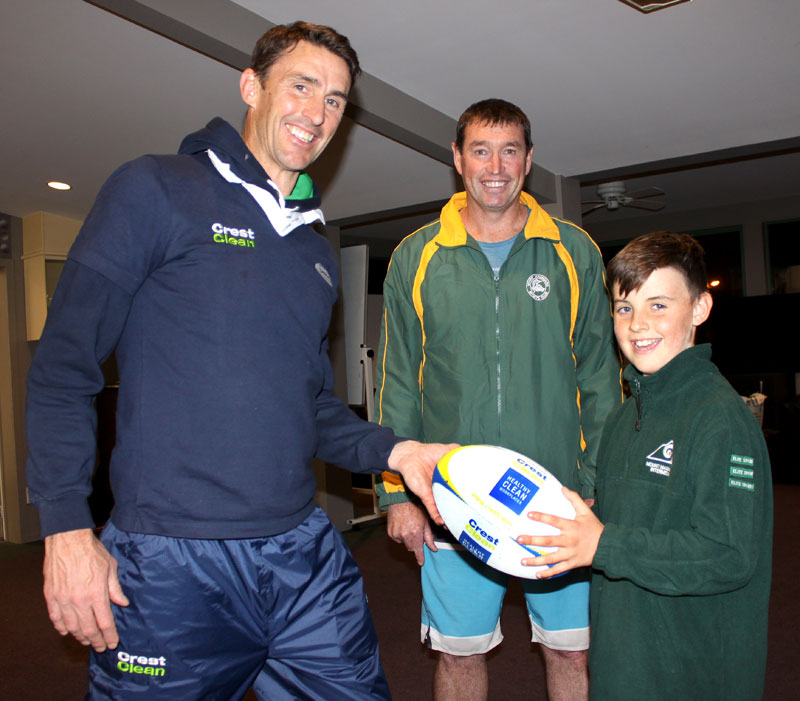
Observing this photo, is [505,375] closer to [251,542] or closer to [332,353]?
[251,542]

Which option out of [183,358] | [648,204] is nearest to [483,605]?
[183,358]

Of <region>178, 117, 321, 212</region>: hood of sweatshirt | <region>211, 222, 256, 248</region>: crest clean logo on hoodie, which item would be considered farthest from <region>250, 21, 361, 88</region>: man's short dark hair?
<region>211, 222, 256, 248</region>: crest clean logo on hoodie

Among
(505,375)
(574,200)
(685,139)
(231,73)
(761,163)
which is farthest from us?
(761,163)

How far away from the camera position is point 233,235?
1.23m

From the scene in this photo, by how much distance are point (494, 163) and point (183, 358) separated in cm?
108

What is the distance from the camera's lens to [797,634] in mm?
3049

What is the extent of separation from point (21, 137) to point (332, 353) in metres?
2.48

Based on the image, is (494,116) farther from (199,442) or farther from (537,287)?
(199,442)

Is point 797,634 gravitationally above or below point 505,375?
below

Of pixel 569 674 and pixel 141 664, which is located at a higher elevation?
pixel 141 664

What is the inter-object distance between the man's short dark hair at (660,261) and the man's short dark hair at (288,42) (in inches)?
29.2

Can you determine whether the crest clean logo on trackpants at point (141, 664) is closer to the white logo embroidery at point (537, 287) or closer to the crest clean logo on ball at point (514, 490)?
the crest clean logo on ball at point (514, 490)

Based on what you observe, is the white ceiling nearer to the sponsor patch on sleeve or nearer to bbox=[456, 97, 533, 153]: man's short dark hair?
bbox=[456, 97, 533, 153]: man's short dark hair

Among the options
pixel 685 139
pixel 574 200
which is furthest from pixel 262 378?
pixel 574 200
